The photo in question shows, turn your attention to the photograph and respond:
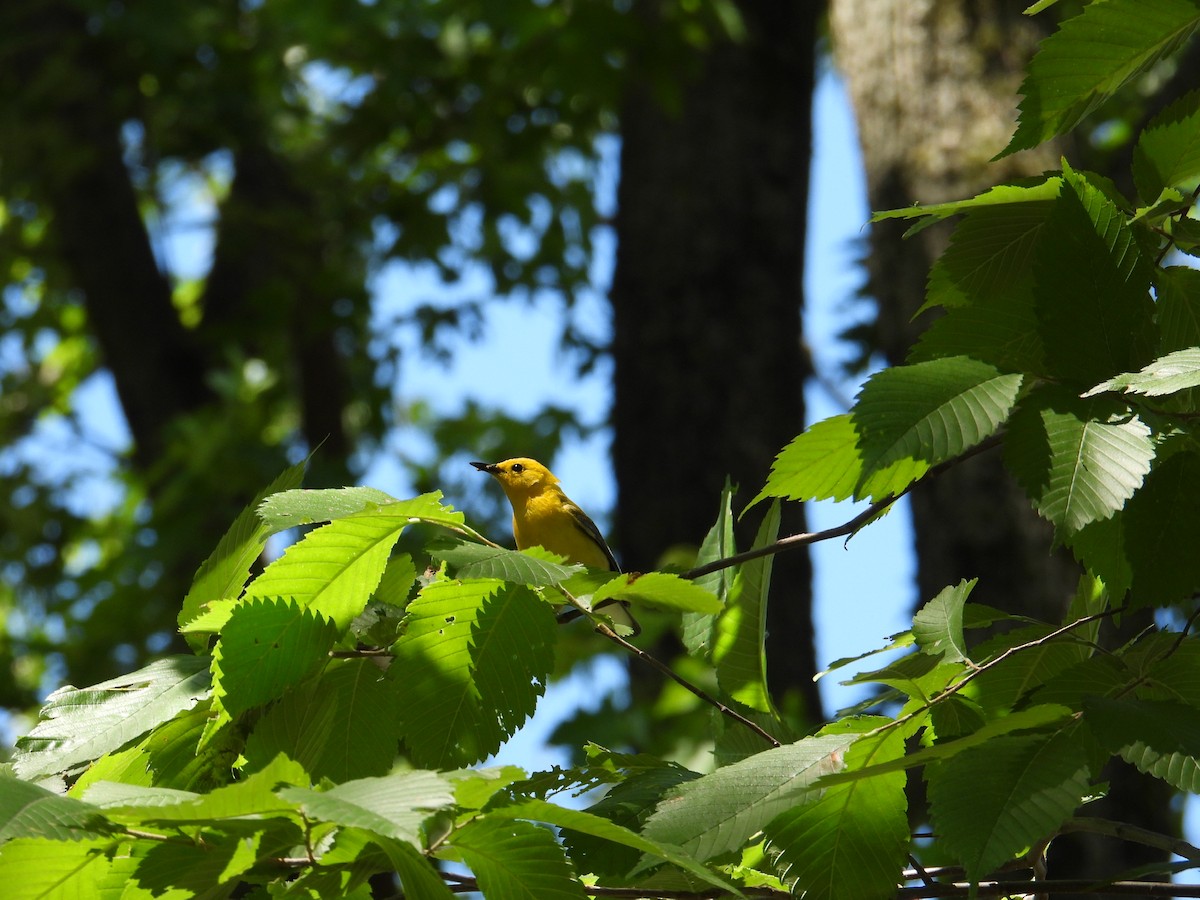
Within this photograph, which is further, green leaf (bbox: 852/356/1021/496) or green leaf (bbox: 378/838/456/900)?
green leaf (bbox: 852/356/1021/496)

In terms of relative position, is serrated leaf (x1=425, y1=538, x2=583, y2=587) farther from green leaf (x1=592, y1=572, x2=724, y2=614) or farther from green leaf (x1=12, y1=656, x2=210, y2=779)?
green leaf (x1=12, y1=656, x2=210, y2=779)

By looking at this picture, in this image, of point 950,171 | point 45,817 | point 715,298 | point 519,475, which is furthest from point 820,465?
point 715,298

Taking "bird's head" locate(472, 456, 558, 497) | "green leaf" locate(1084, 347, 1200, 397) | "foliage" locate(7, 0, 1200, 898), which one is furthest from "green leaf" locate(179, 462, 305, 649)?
"bird's head" locate(472, 456, 558, 497)

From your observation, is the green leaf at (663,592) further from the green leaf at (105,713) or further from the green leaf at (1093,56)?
the green leaf at (1093,56)

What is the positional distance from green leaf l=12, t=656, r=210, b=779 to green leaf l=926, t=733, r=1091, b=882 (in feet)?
2.76

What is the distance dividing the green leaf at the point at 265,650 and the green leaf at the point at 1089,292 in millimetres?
848

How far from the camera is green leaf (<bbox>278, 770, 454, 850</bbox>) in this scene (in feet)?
3.13

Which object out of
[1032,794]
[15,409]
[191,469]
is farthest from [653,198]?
[15,409]

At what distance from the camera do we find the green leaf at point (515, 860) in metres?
1.16

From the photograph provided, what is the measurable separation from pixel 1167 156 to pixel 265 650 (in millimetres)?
1195

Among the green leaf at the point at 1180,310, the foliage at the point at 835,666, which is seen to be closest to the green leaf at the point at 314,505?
the foliage at the point at 835,666

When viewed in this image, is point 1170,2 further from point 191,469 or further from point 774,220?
point 191,469

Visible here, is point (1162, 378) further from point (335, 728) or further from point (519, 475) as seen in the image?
point (519, 475)

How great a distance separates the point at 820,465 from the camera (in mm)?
1333
